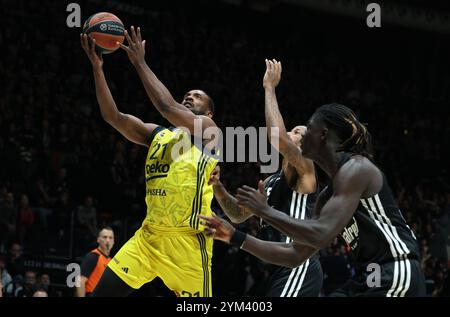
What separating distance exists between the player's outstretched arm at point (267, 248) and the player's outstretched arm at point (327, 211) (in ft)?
0.70

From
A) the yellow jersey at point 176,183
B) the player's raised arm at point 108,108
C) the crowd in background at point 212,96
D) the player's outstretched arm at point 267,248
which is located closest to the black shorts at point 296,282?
the yellow jersey at point 176,183

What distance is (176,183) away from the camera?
5676 millimetres

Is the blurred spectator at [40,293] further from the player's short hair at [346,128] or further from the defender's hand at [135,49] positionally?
the player's short hair at [346,128]

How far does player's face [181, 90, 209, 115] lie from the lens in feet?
20.3

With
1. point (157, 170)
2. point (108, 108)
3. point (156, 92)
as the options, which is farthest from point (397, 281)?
point (108, 108)

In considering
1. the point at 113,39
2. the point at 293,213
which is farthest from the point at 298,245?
the point at 113,39

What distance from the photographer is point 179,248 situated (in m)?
5.58

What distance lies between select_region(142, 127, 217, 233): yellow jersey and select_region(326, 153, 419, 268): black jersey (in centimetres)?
196

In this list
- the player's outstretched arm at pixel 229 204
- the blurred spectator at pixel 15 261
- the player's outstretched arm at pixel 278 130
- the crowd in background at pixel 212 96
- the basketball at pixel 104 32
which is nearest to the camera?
the player's outstretched arm at pixel 229 204

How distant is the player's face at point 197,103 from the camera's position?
20.3 ft

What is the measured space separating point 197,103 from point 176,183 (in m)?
0.86

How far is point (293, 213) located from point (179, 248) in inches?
36.0

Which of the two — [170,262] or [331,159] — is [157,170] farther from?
[331,159]
